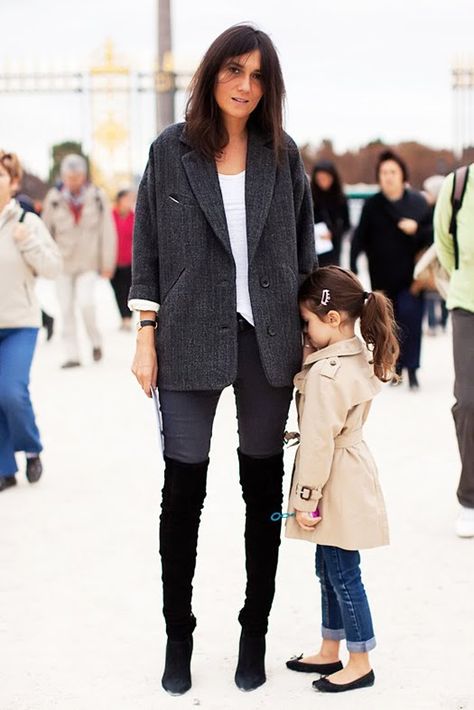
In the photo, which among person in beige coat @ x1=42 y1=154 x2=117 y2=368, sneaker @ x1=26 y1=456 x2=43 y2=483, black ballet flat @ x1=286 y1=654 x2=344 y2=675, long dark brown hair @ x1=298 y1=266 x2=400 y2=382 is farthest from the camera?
person in beige coat @ x1=42 y1=154 x2=117 y2=368

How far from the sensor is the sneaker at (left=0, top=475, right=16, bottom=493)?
18.7 feet

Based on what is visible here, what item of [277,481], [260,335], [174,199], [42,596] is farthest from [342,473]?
[42,596]

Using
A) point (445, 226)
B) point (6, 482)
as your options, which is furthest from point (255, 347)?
point (6, 482)

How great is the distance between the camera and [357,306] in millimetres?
3309

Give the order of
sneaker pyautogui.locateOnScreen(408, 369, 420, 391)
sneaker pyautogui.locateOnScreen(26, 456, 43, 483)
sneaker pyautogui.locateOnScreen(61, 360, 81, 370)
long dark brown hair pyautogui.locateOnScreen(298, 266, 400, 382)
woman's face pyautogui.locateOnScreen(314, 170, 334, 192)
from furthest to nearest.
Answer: sneaker pyautogui.locateOnScreen(61, 360, 81, 370) → woman's face pyautogui.locateOnScreen(314, 170, 334, 192) → sneaker pyautogui.locateOnScreen(408, 369, 420, 391) → sneaker pyautogui.locateOnScreen(26, 456, 43, 483) → long dark brown hair pyautogui.locateOnScreen(298, 266, 400, 382)

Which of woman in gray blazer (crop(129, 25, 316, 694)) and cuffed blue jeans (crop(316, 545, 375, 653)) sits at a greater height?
woman in gray blazer (crop(129, 25, 316, 694))

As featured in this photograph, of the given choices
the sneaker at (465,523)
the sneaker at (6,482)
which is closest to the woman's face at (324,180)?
the sneaker at (6,482)

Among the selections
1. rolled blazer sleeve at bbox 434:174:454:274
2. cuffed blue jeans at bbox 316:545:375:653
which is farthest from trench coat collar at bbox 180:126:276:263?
rolled blazer sleeve at bbox 434:174:454:274

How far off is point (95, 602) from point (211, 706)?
0.93 metres

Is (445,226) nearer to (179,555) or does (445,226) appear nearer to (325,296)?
(325,296)

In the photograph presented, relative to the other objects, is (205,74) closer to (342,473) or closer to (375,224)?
(342,473)

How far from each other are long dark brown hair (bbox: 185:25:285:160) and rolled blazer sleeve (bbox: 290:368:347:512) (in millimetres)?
633

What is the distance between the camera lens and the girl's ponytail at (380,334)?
329 centimetres

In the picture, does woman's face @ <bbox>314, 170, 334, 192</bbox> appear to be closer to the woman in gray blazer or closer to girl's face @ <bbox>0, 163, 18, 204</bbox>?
girl's face @ <bbox>0, 163, 18, 204</bbox>
